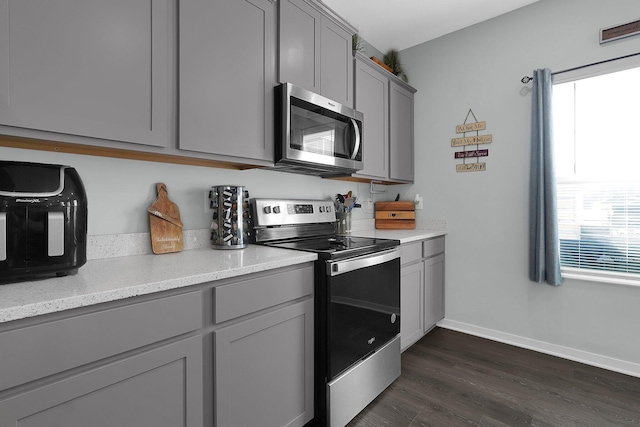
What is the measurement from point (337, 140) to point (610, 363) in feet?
8.09

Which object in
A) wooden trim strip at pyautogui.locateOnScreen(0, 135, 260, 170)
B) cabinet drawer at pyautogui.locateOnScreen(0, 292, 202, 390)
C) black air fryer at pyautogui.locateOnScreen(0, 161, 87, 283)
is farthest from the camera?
wooden trim strip at pyautogui.locateOnScreen(0, 135, 260, 170)

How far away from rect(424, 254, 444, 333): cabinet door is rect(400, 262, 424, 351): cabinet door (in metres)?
0.09

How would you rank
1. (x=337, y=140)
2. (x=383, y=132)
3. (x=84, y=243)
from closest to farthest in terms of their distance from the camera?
(x=84, y=243) < (x=337, y=140) < (x=383, y=132)

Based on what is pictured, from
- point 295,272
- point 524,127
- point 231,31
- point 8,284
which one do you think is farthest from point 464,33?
point 8,284

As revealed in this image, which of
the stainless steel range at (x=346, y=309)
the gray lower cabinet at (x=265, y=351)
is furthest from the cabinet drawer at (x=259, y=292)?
the stainless steel range at (x=346, y=309)

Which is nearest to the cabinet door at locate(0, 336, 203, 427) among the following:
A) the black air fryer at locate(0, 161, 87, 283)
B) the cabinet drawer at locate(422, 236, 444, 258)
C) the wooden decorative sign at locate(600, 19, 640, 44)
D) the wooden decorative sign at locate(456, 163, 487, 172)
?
the black air fryer at locate(0, 161, 87, 283)

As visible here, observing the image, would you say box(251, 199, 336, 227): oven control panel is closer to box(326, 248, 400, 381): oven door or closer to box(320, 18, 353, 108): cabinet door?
box(326, 248, 400, 381): oven door

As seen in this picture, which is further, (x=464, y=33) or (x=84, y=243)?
(x=464, y=33)

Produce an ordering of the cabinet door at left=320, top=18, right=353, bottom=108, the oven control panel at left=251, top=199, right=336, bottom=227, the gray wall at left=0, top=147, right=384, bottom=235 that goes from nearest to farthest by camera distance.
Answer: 1. the gray wall at left=0, top=147, right=384, bottom=235
2. the oven control panel at left=251, top=199, right=336, bottom=227
3. the cabinet door at left=320, top=18, right=353, bottom=108

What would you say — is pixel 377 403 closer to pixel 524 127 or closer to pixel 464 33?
pixel 524 127

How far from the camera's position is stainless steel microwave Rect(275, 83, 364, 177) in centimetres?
175

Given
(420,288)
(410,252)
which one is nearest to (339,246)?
(410,252)

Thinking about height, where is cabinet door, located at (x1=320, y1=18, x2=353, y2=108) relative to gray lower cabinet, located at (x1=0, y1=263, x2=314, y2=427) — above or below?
above

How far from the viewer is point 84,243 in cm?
106
